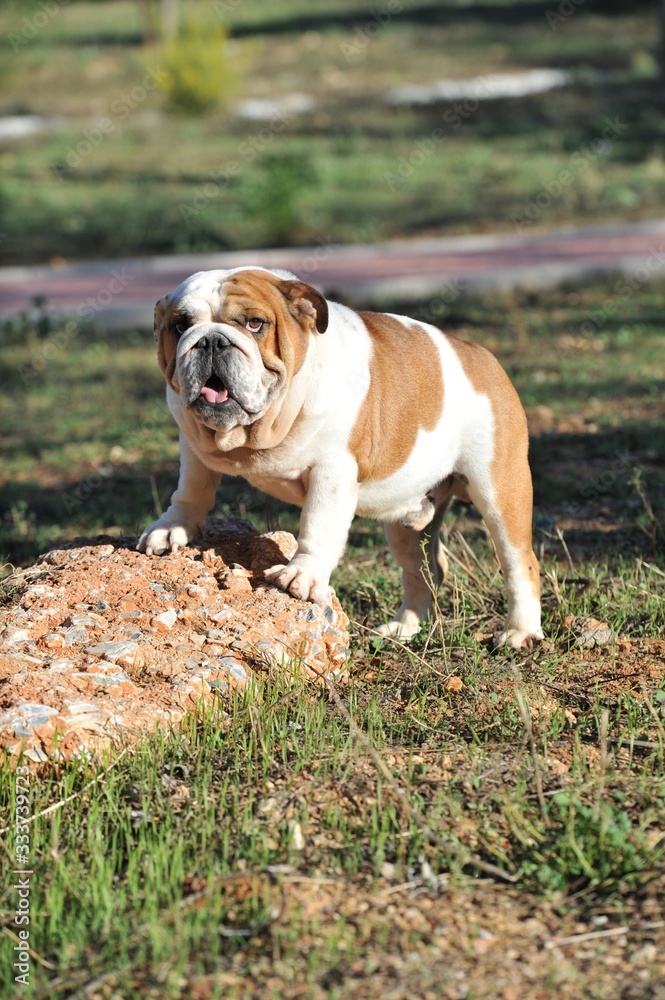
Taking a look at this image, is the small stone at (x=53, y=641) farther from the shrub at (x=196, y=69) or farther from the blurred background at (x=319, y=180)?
the shrub at (x=196, y=69)

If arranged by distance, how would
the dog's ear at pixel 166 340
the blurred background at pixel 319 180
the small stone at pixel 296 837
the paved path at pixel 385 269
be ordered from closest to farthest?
the small stone at pixel 296 837, the dog's ear at pixel 166 340, the blurred background at pixel 319 180, the paved path at pixel 385 269

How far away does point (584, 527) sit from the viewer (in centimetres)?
656

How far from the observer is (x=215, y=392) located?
395cm

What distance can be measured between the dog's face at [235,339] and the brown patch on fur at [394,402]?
33 cm

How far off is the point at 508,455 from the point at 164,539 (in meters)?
1.34

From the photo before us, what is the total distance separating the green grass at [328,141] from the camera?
1870 centimetres

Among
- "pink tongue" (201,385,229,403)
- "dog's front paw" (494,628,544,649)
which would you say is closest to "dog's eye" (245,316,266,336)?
"pink tongue" (201,385,229,403)

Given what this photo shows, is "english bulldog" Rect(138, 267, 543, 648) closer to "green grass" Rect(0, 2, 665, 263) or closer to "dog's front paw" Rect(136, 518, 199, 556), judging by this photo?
"dog's front paw" Rect(136, 518, 199, 556)

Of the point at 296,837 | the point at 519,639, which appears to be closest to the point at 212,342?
the point at 296,837

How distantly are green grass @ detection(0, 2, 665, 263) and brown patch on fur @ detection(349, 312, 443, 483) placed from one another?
13369 mm

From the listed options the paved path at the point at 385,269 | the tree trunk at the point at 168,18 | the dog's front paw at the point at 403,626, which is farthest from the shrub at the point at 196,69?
the dog's front paw at the point at 403,626

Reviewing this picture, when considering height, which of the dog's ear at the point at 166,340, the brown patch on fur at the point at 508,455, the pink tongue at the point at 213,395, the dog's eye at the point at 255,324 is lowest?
the brown patch on fur at the point at 508,455

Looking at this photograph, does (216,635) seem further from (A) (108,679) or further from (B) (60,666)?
(B) (60,666)

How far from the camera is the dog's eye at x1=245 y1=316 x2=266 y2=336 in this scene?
13.2 feet
